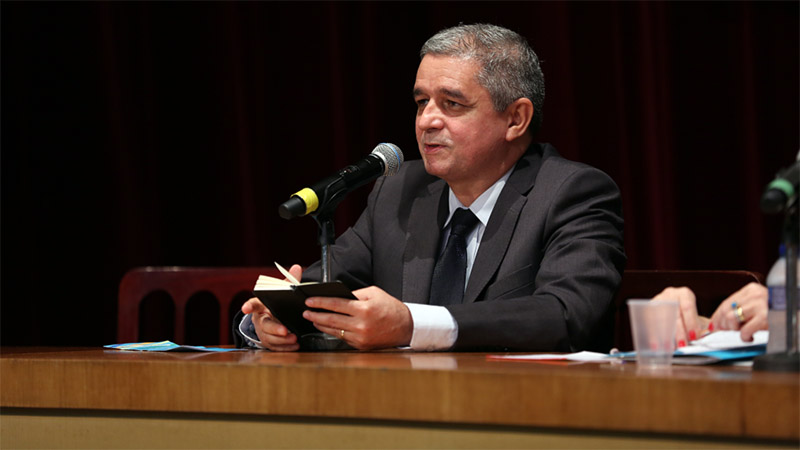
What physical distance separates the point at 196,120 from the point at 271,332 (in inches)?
75.8

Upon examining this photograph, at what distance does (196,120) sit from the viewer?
341cm

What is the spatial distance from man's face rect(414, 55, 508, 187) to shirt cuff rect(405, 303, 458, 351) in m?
0.56

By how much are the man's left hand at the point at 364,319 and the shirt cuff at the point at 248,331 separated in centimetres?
27

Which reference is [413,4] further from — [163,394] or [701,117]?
[163,394]

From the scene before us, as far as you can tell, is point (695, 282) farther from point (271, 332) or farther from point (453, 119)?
point (271, 332)

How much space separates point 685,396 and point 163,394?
2.22 feet

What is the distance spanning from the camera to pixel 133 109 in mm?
3430

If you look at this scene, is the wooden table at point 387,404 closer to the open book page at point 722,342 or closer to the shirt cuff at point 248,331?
the open book page at point 722,342

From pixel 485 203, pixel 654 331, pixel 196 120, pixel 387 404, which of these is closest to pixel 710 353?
pixel 654 331

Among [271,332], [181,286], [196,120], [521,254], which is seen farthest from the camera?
[196,120]

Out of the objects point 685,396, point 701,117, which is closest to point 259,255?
point 701,117

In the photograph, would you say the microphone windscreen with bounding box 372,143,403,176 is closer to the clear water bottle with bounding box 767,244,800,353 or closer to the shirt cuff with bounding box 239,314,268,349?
the shirt cuff with bounding box 239,314,268,349

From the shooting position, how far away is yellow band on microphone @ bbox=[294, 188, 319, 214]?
157 cm

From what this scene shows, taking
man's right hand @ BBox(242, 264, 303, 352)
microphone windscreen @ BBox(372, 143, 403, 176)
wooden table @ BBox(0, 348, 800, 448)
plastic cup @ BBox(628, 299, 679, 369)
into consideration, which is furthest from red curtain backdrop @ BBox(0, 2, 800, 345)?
wooden table @ BBox(0, 348, 800, 448)
